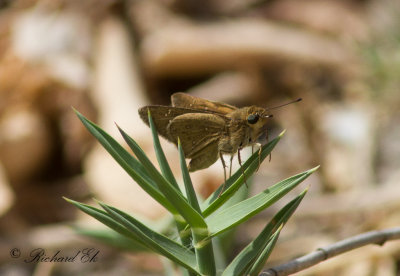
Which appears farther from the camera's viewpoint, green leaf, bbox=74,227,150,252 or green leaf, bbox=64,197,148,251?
green leaf, bbox=74,227,150,252

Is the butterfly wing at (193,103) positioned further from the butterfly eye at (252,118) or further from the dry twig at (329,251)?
the dry twig at (329,251)

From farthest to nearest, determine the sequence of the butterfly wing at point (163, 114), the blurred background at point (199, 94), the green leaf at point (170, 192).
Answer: the blurred background at point (199, 94), the butterfly wing at point (163, 114), the green leaf at point (170, 192)

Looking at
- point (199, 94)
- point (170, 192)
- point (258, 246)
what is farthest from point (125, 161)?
point (199, 94)

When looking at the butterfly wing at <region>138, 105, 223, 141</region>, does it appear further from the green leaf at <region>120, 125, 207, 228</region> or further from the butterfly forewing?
the green leaf at <region>120, 125, 207, 228</region>

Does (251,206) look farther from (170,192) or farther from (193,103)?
(193,103)

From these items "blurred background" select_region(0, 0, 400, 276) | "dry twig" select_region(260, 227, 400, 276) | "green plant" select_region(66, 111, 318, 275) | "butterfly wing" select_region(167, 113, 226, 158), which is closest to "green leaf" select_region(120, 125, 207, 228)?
"green plant" select_region(66, 111, 318, 275)

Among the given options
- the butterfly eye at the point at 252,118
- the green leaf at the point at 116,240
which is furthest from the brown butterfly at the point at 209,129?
the green leaf at the point at 116,240
